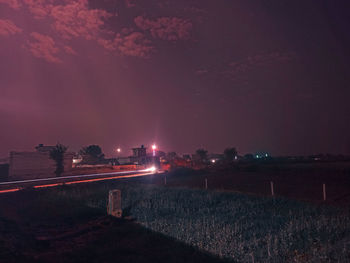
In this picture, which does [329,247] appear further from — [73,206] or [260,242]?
[73,206]

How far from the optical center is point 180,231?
11.8 metres

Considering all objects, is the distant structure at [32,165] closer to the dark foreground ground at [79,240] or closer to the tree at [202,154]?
the dark foreground ground at [79,240]

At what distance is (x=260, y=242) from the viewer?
33.4 feet

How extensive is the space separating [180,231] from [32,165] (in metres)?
40.6

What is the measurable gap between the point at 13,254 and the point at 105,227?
4526mm

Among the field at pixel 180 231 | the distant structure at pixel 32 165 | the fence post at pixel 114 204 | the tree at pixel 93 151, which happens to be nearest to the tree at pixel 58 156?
the distant structure at pixel 32 165

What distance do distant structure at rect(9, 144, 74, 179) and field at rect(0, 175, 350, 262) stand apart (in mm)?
27062

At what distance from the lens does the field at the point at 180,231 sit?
928cm

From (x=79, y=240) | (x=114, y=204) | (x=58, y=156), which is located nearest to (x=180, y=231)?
(x=79, y=240)

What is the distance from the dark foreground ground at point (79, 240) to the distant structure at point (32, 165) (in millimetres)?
28974

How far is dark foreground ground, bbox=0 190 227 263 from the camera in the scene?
30.6 feet

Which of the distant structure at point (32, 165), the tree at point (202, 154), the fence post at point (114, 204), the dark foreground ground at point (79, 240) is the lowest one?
the dark foreground ground at point (79, 240)

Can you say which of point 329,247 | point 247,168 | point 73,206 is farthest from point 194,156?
point 329,247

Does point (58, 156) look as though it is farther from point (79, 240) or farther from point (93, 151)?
point (93, 151)
